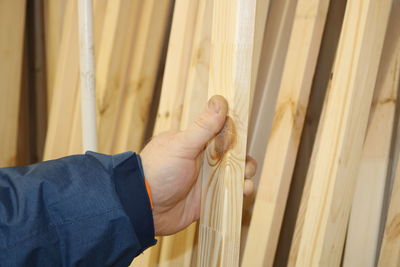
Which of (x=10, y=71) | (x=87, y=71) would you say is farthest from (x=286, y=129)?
(x=10, y=71)

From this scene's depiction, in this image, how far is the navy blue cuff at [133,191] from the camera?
1.94ft

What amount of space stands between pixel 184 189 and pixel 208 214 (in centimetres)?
17

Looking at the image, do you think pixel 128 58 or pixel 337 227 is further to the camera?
pixel 128 58

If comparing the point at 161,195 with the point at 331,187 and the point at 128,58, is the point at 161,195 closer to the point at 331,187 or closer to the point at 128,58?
the point at 331,187

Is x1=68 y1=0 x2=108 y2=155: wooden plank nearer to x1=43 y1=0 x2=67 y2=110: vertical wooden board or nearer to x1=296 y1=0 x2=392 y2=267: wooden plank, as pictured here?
x1=43 y1=0 x2=67 y2=110: vertical wooden board

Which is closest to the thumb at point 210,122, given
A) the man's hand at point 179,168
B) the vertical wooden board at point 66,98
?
the man's hand at point 179,168

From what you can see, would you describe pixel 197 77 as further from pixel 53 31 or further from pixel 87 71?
pixel 53 31

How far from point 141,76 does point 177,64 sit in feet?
0.66

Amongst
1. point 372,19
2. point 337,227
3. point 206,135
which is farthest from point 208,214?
point 372,19

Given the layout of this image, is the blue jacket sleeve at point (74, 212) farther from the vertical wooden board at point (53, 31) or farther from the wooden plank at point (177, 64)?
the vertical wooden board at point (53, 31)

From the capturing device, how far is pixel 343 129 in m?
0.62

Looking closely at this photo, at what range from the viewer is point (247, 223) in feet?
3.07

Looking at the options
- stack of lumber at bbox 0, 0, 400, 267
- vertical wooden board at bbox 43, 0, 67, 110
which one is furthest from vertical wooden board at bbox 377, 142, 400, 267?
vertical wooden board at bbox 43, 0, 67, 110

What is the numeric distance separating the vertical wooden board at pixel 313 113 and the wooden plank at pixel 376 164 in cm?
13
